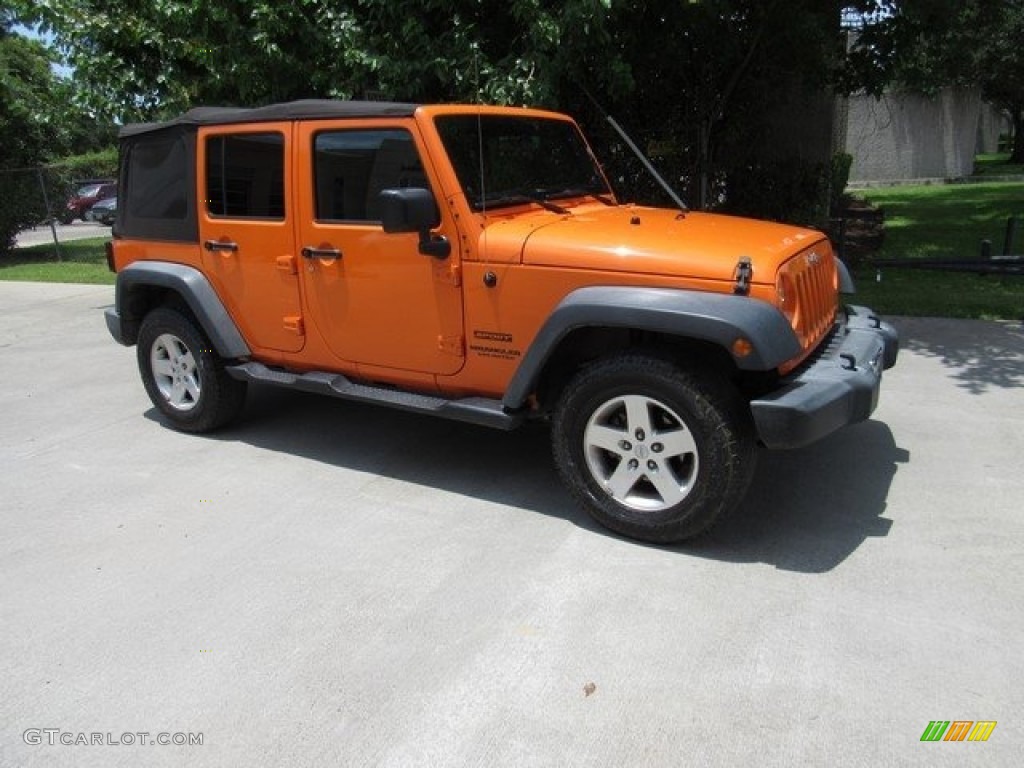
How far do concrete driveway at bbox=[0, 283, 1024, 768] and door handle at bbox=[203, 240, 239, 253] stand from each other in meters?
1.22

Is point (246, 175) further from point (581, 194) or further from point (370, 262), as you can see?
point (581, 194)

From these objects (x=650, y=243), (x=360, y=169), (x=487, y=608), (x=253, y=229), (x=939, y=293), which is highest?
(x=360, y=169)

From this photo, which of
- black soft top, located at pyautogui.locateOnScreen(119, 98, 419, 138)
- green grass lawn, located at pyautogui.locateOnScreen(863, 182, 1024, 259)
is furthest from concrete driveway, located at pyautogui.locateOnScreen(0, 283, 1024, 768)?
green grass lawn, located at pyautogui.locateOnScreen(863, 182, 1024, 259)

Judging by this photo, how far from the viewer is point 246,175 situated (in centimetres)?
486

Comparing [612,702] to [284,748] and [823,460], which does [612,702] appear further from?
[823,460]

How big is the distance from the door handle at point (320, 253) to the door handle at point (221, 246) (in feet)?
1.88

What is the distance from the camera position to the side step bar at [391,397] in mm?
4125

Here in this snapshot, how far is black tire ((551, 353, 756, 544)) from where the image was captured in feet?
11.6

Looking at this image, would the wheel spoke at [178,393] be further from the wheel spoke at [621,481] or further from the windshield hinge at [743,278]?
the windshield hinge at [743,278]

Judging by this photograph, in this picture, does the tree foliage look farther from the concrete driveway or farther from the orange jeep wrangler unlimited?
the concrete driveway

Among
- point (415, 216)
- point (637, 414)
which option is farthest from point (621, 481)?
point (415, 216)

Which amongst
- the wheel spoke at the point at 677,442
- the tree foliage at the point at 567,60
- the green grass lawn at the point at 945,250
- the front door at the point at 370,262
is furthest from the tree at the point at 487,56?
the wheel spoke at the point at 677,442

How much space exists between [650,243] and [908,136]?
2731 cm

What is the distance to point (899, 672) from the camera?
289cm
